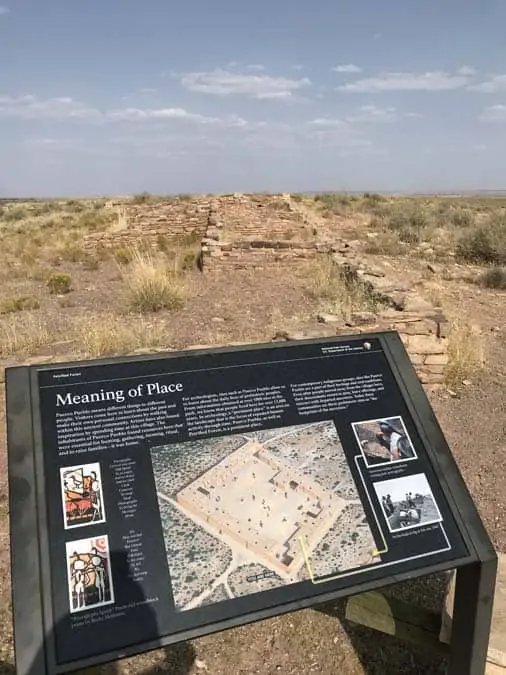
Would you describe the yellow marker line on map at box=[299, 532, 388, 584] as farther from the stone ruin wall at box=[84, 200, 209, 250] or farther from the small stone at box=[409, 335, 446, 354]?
the stone ruin wall at box=[84, 200, 209, 250]

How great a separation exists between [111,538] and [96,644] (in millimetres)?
269

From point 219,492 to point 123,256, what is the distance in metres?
12.2

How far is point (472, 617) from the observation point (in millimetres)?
1973

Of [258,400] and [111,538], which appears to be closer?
[111,538]

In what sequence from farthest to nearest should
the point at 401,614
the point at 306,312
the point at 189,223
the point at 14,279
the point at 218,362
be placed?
the point at 189,223, the point at 14,279, the point at 306,312, the point at 401,614, the point at 218,362

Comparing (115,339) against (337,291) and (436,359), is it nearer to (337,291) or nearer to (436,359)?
(436,359)

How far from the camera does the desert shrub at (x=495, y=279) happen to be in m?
9.80

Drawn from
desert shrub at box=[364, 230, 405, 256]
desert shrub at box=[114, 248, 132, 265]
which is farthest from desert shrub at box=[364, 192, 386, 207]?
desert shrub at box=[114, 248, 132, 265]

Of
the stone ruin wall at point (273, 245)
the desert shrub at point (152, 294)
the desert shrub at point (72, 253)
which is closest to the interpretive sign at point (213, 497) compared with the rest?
the stone ruin wall at point (273, 245)

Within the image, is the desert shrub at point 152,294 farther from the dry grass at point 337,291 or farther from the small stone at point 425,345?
the small stone at point 425,345

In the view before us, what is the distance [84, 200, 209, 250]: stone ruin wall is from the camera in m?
15.4

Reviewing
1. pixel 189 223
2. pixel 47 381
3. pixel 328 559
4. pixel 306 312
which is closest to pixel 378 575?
pixel 328 559

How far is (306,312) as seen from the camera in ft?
25.2

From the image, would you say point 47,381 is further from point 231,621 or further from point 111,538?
point 231,621
